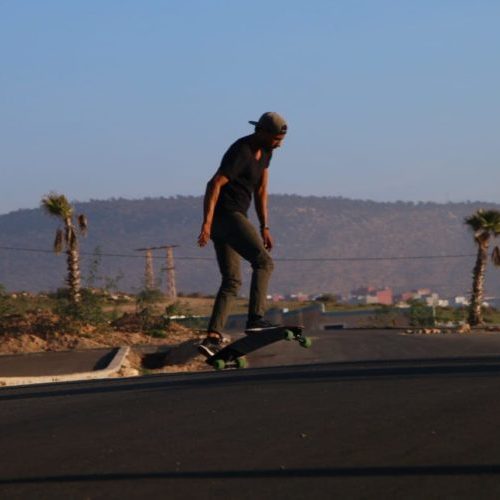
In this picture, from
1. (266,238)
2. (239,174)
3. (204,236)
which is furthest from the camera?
(266,238)

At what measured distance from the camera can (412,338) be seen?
1702 inches

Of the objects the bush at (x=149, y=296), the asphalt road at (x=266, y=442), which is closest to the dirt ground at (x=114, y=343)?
the bush at (x=149, y=296)

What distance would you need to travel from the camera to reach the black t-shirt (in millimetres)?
10766

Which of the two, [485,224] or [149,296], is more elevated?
[485,224]

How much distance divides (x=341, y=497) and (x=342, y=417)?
8.11ft

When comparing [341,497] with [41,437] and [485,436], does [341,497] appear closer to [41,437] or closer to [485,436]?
[485,436]

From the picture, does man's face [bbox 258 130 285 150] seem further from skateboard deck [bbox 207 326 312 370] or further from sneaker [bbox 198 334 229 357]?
sneaker [bbox 198 334 229 357]

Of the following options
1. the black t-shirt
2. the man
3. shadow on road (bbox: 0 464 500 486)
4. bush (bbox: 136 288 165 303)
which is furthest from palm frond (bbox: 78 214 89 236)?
shadow on road (bbox: 0 464 500 486)

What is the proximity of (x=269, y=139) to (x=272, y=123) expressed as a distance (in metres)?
0.16

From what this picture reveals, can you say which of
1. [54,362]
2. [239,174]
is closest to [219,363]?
[239,174]

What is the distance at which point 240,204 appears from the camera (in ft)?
35.7

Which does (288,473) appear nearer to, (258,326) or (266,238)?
(258,326)

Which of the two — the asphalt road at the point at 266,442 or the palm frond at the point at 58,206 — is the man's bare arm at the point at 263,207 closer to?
the asphalt road at the point at 266,442

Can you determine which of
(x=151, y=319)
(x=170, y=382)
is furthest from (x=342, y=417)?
(x=151, y=319)
